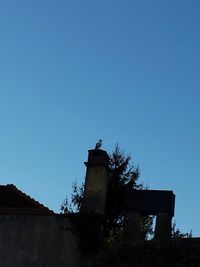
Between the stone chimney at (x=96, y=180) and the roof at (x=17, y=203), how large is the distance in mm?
1552

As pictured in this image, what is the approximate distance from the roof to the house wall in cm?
19

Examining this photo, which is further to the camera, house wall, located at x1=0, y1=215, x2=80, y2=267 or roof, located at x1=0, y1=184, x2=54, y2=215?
roof, located at x1=0, y1=184, x2=54, y2=215

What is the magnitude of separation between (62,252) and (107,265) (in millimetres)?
1532

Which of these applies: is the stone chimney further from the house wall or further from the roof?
the roof

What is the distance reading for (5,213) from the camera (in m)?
18.4

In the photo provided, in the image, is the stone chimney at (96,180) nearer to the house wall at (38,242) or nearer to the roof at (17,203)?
the house wall at (38,242)

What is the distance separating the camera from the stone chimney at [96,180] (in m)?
19.1

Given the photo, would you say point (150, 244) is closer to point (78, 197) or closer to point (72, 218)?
point (72, 218)

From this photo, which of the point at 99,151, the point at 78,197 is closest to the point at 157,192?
the point at 99,151

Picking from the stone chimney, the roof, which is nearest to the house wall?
the roof

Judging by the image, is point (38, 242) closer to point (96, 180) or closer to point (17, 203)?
point (17, 203)

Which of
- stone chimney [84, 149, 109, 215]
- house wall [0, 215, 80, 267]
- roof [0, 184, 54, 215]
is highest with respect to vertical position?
stone chimney [84, 149, 109, 215]

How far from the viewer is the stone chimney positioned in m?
19.1

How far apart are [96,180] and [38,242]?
307 cm
